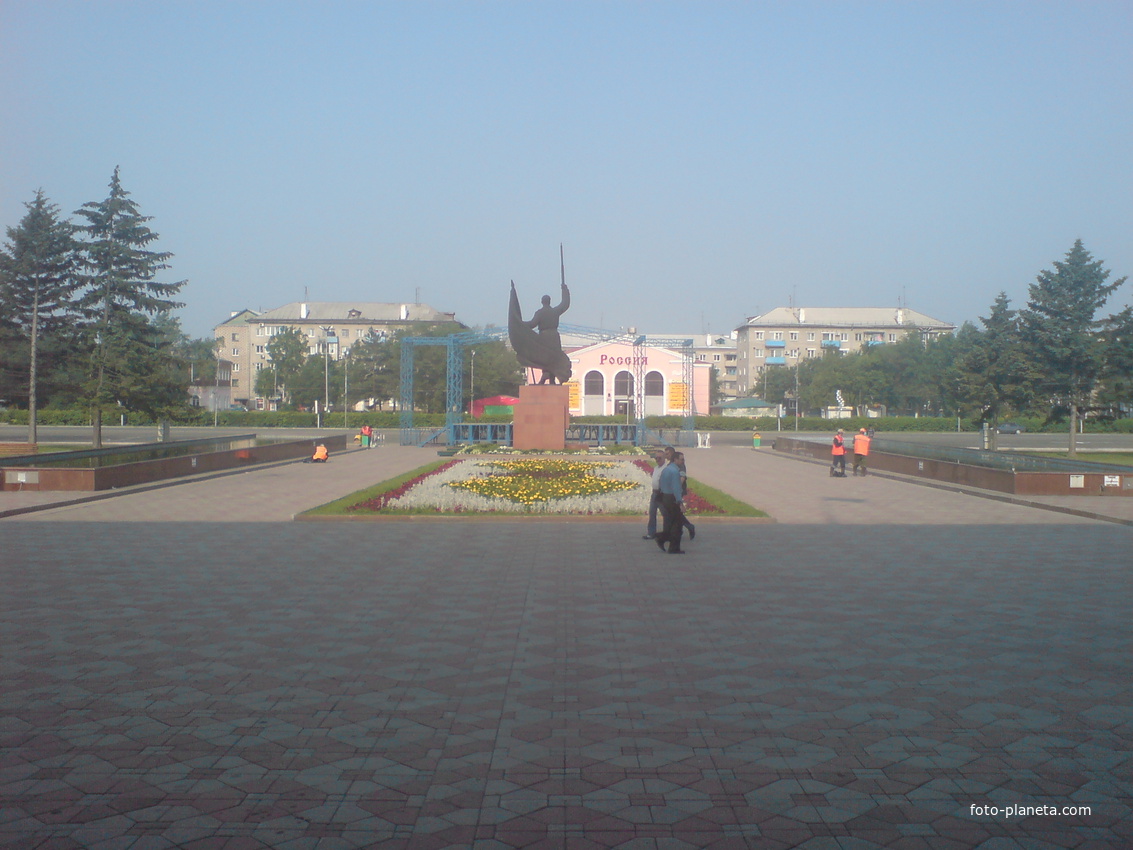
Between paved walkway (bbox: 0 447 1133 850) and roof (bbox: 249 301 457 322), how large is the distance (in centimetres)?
9432

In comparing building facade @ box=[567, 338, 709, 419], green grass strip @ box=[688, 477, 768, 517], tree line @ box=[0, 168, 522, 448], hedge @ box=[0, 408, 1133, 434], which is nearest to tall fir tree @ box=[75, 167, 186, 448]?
tree line @ box=[0, 168, 522, 448]

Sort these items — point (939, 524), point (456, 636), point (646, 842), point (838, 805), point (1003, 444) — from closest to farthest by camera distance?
1. point (646, 842)
2. point (838, 805)
3. point (456, 636)
4. point (939, 524)
5. point (1003, 444)

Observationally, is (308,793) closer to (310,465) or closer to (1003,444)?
(310,465)

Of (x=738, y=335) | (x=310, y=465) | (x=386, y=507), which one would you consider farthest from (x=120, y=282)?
(x=738, y=335)

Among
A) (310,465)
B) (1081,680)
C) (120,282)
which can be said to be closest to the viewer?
(1081,680)

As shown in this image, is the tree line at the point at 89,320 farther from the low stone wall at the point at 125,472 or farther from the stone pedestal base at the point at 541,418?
the stone pedestal base at the point at 541,418

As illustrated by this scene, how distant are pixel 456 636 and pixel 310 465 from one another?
Result: 75.5 ft

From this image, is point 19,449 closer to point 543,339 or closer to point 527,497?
point 543,339

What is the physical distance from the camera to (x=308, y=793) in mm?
4316

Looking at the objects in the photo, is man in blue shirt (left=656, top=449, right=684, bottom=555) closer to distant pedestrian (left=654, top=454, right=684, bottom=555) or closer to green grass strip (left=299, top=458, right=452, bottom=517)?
distant pedestrian (left=654, top=454, right=684, bottom=555)

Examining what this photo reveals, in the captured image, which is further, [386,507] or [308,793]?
[386,507]

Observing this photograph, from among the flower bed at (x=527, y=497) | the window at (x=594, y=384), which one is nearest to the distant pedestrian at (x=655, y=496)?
the flower bed at (x=527, y=497)

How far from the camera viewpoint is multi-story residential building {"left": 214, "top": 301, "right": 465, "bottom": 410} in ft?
332

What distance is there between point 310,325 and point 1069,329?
83408mm
